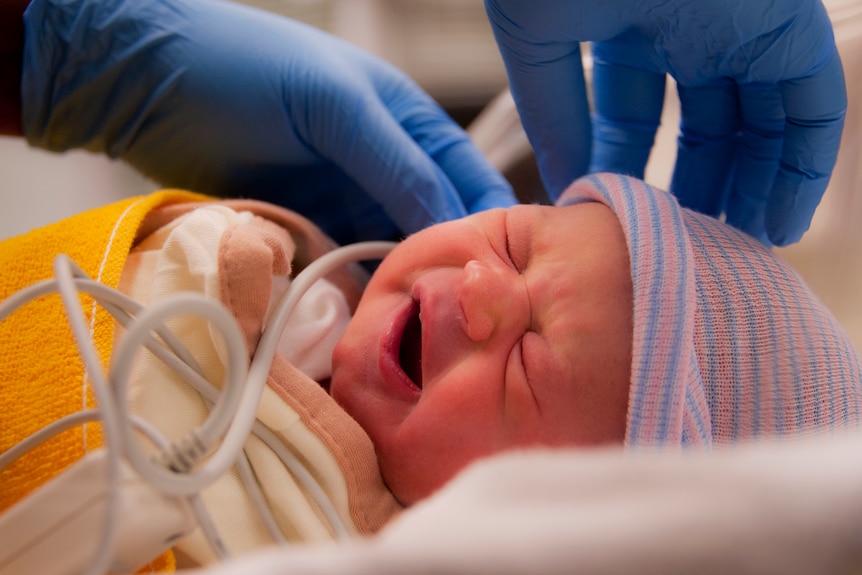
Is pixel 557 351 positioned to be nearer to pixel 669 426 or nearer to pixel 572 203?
pixel 669 426

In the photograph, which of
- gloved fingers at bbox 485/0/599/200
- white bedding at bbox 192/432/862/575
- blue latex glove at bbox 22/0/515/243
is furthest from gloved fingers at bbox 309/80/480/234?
white bedding at bbox 192/432/862/575

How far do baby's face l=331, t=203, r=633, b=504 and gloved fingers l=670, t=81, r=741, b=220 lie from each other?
28 cm

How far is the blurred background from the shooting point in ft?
3.01

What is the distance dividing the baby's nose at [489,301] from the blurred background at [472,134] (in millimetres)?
527

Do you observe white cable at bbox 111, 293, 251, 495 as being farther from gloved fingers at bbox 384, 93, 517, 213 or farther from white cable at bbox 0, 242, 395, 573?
gloved fingers at bbox 384, 93, 517, 213

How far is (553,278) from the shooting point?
2.11ft

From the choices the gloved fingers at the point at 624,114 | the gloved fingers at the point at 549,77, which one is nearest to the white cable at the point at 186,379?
the gloved fingers at the point at 549,77

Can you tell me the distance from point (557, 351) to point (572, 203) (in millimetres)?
240

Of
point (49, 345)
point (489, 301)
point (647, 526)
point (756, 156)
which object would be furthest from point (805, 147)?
point (49, 345)

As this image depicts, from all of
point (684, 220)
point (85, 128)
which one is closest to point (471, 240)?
point (684, 220)

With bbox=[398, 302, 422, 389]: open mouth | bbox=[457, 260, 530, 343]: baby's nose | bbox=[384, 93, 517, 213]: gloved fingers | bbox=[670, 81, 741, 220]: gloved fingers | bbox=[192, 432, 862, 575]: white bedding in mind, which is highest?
bbox=[192, 432, 862, 575]: white bedding

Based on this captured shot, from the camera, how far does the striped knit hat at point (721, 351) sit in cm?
55

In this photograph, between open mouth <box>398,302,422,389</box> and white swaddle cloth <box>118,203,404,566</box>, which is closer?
white swaddle cloth <box>118,203,404,566</box>

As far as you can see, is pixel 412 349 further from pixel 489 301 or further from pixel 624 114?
pixel 624 114
